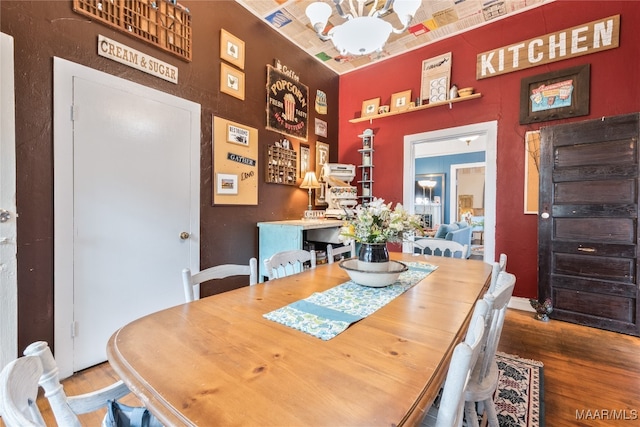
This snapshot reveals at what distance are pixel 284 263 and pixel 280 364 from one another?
3.50 feet

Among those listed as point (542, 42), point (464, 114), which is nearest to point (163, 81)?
point (464, 114)

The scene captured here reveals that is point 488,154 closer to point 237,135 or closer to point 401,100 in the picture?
point 401,100

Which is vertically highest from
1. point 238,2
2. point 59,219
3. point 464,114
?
point 238,2

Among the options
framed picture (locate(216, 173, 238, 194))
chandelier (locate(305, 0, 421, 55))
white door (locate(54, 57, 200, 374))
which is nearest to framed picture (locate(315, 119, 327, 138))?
framed picture (locate(216, 173, 238, 194))

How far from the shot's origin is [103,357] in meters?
1.92

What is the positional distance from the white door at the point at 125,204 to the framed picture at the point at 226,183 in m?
0.24

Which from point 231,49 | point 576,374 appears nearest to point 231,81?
point 231,49

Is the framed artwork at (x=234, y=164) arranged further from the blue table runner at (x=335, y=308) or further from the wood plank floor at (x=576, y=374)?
the blue table runner at (x=335, y=308)

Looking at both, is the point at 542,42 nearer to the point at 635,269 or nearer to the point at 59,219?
the point at 635,269

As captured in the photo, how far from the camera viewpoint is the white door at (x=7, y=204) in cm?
147

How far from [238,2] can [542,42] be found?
3.09 meters

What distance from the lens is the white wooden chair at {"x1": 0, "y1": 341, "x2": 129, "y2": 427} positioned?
43 cm

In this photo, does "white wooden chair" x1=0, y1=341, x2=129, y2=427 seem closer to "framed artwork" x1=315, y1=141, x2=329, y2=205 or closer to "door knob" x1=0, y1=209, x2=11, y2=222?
"door knob" x1=0, y1=209, x2=11, y2=222

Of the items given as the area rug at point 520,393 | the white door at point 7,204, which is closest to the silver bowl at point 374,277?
the area rug at point 520,393
